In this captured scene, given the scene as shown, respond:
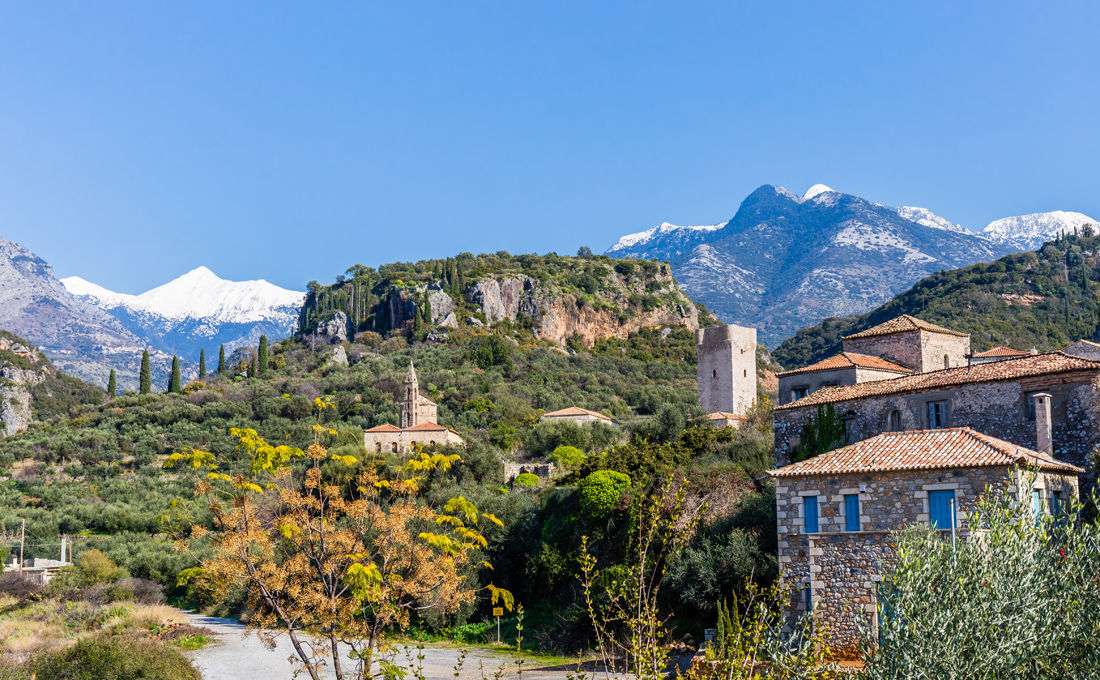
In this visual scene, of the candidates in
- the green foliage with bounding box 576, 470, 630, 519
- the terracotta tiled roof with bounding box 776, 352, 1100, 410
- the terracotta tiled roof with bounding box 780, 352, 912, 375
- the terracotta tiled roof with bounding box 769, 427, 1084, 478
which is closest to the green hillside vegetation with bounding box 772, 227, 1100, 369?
the terracotta tiled roof with bounding box 780, 352, 912, 375

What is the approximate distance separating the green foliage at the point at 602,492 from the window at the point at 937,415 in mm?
10417

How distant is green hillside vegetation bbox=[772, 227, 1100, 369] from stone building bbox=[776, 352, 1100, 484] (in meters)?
46.0

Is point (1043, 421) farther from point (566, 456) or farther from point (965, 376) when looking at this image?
point (566, 456)

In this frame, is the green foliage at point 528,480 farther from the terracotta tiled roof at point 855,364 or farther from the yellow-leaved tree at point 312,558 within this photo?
the yellow-leaved tree at point 312,558

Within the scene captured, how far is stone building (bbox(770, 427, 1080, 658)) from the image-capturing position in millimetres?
21109

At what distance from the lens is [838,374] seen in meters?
34.1

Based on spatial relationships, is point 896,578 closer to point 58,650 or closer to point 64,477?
point 58,650

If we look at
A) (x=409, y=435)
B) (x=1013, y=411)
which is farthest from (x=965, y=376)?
(x=409, y=435)

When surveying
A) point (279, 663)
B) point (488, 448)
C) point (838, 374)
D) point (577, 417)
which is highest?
point (577, 417)

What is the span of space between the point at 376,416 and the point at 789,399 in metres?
43.5

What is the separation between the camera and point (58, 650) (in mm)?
27359

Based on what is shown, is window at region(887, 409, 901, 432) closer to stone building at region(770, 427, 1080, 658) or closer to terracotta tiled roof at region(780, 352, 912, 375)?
stone building at region(770, 427, 1080, 658)

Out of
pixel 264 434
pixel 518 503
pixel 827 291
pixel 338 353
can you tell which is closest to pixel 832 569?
pixel 518 503

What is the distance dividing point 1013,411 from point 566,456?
29.7 metres
